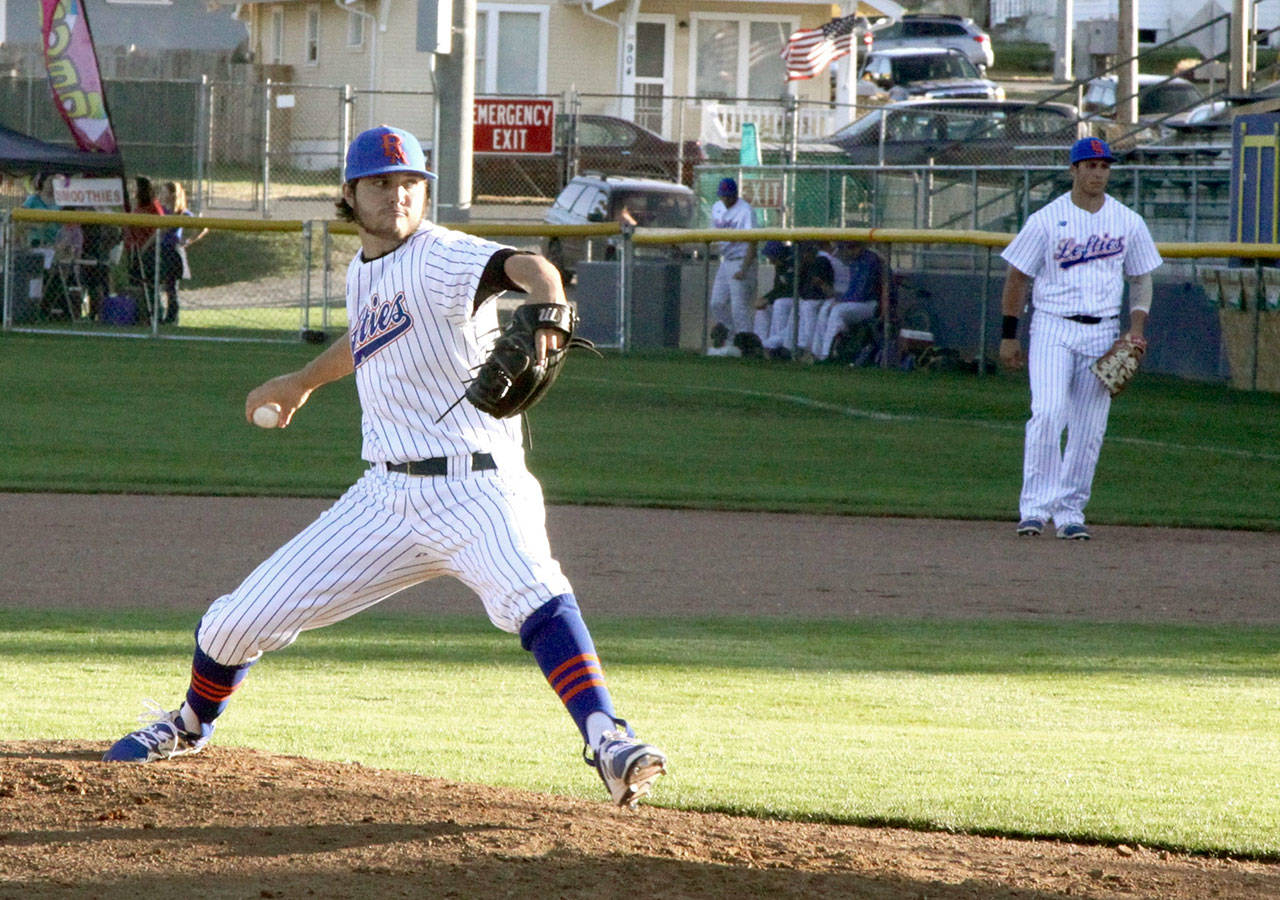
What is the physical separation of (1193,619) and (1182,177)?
1247cm

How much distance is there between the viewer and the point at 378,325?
4.49m

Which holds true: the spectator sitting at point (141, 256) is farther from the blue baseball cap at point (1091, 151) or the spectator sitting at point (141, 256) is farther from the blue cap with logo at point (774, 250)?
the blue baseball cap at point (1091, 151)

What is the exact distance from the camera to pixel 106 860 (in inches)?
152

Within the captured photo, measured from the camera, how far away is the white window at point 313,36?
4049 centimetres

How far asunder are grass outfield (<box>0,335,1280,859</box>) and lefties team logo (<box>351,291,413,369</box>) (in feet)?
3.91

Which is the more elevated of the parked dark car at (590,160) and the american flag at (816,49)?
the american flag at (816,49)

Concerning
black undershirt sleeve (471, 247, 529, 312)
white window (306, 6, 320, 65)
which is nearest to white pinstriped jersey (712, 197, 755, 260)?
black undershirt sleeve (471, 247, 529, 312)

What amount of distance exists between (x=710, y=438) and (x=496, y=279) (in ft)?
30.5

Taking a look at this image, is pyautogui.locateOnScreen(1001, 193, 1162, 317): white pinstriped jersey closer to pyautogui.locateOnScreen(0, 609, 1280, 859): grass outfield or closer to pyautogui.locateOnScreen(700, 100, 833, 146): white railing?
pyautogui.locateOnScreen(0, 609, 1280, 859): grass outfield

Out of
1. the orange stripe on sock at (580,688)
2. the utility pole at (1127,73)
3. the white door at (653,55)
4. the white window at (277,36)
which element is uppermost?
the white window at (277,36)

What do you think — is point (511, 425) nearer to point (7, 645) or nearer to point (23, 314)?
point (7, 645)

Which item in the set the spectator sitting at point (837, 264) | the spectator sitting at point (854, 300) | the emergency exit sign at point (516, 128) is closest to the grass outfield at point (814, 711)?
the spectator sitting at point (854, 300)

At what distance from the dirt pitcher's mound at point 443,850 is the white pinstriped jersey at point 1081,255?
5.30m

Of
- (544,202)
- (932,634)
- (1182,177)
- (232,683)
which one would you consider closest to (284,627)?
(232,683)
